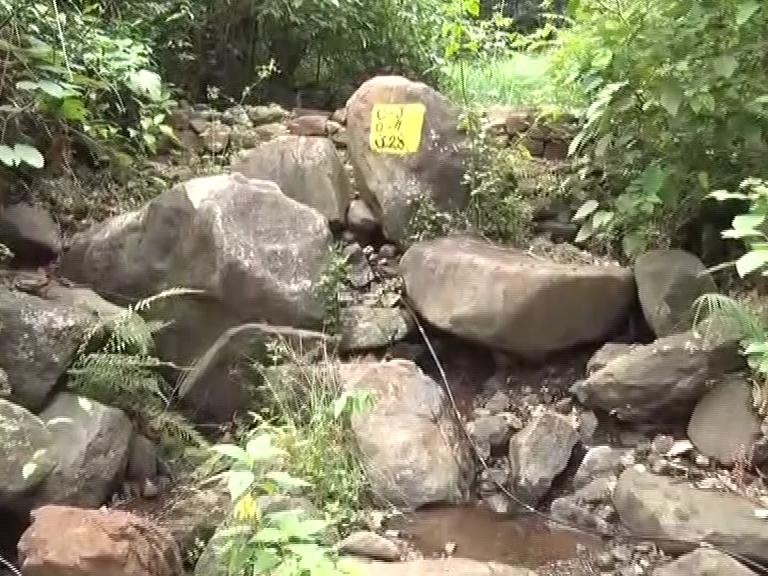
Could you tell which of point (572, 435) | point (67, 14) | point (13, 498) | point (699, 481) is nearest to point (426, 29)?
point (67, 14)

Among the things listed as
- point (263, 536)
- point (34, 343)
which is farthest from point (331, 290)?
point (263, 536)

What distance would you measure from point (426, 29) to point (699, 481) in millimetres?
2981

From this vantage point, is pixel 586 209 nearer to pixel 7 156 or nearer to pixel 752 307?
pixel 752 307

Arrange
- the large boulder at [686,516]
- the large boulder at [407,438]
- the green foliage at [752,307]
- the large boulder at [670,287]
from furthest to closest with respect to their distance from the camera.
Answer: the large boulder at [670,287]
the large boulder at [407,438]
the green foliage at [752,307]
the large boulder at [686,516]

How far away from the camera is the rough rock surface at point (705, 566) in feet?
8.23

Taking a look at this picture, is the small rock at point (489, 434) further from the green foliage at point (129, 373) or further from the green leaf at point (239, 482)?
the green leaf at point (239, 482)

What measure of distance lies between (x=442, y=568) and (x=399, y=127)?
2.02 meters

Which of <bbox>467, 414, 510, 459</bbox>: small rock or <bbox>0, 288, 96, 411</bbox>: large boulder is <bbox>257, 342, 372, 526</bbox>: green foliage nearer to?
<bbox>467, 414, 510, 459</bbox>: small rock

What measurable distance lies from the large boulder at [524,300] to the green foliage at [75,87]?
1525 mm

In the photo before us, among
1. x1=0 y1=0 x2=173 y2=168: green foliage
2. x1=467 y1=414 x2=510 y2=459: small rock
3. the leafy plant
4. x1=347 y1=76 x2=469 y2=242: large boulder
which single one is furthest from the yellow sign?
the leafy plant

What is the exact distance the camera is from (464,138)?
4000 mm

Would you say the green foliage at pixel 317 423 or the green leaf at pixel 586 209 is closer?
the green foliage at pixel 317 423

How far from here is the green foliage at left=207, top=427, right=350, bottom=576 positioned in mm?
2148

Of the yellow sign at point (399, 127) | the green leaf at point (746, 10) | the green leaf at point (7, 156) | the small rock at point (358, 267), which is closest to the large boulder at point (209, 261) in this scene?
the small rock at point (358, 267)
